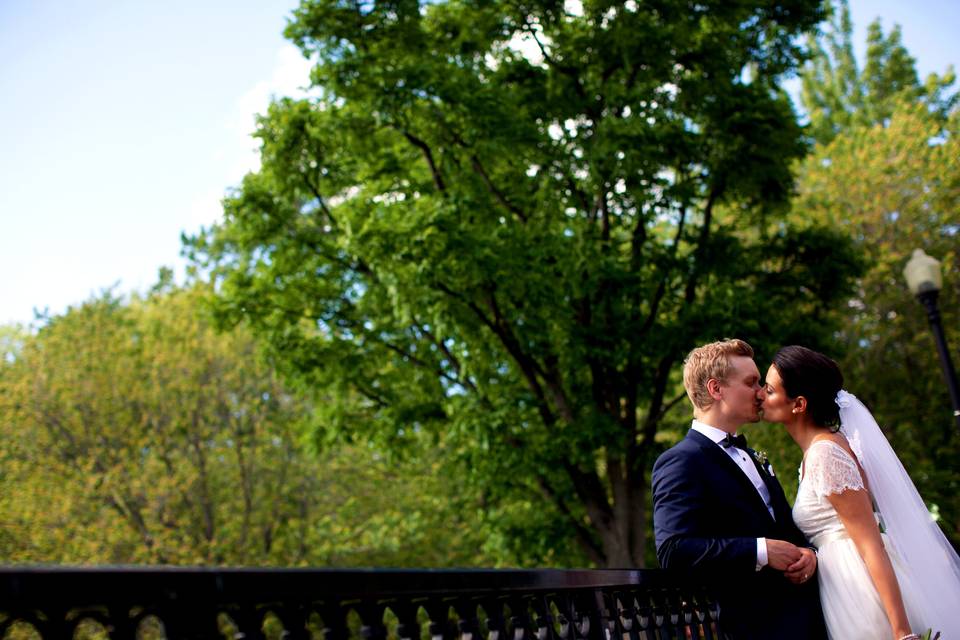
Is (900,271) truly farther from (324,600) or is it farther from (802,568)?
(324,600)

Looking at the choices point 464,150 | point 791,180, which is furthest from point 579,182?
point 791,180

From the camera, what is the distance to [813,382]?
4512mm

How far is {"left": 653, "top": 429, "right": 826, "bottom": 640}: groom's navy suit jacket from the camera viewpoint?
13.3 feet

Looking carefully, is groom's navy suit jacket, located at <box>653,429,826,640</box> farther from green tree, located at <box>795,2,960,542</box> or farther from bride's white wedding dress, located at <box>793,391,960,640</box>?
green tree, located at <box>795,2,960,542</box>

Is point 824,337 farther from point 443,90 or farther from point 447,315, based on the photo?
point 443,90

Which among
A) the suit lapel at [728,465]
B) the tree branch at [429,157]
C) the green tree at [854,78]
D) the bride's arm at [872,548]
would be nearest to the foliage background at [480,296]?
the tree branch at [429,157]

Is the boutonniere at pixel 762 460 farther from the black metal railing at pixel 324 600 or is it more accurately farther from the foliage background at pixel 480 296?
the foliage background at pixel 480 296

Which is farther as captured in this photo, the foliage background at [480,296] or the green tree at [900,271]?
the green tree at [900,271]

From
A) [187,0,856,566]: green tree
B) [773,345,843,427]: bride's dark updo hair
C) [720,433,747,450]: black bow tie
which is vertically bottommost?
Result: [720,433,747,450]: black bow tie

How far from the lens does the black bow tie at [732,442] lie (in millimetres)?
4324

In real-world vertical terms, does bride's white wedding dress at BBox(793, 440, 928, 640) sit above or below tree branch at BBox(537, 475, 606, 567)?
above

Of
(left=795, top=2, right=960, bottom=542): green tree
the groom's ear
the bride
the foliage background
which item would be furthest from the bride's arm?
(left=795, top=2, right=960, bottom=542): green tree

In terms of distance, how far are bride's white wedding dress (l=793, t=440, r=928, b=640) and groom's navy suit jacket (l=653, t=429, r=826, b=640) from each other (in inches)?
5.0

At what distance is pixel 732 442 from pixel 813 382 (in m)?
0.55
